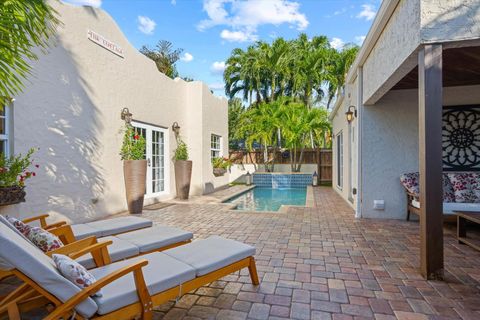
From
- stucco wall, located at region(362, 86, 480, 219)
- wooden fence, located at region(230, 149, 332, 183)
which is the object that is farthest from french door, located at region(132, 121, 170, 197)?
wooden fence, located at region(230, 149, 332, 183)

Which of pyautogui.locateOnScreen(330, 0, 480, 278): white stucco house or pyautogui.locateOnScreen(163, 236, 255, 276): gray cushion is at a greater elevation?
pyautogui.locateOnScreen(330, 0, 480, 278): white stucco house

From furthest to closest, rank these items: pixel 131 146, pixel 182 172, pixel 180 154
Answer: pixel 180 154 → pixel 182 172 → pixel 131 146

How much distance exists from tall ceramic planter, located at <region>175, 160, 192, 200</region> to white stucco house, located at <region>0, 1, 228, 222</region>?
302mm

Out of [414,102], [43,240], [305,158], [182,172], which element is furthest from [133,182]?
[305,158]

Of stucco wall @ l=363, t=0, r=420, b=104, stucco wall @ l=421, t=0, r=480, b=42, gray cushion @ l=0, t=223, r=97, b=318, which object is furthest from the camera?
stucco wall @ l=363, t=0, r=420, b=104

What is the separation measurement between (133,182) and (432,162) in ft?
20.9

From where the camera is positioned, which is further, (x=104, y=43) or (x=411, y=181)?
(x=104, y=43)

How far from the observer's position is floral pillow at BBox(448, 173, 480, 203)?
588cm

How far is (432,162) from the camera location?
10.8ft

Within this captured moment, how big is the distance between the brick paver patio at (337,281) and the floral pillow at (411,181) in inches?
29.4

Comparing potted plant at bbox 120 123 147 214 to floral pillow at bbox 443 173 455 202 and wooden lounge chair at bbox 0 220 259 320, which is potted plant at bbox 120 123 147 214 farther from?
floral pillow at bbox 443 173 455 202

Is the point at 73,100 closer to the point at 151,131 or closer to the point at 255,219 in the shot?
the point at 151,131

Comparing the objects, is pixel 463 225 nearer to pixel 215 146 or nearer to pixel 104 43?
pixel 104 43

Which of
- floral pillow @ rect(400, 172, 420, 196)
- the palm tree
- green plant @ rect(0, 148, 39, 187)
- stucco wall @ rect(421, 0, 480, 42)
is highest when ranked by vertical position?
the palm tree
